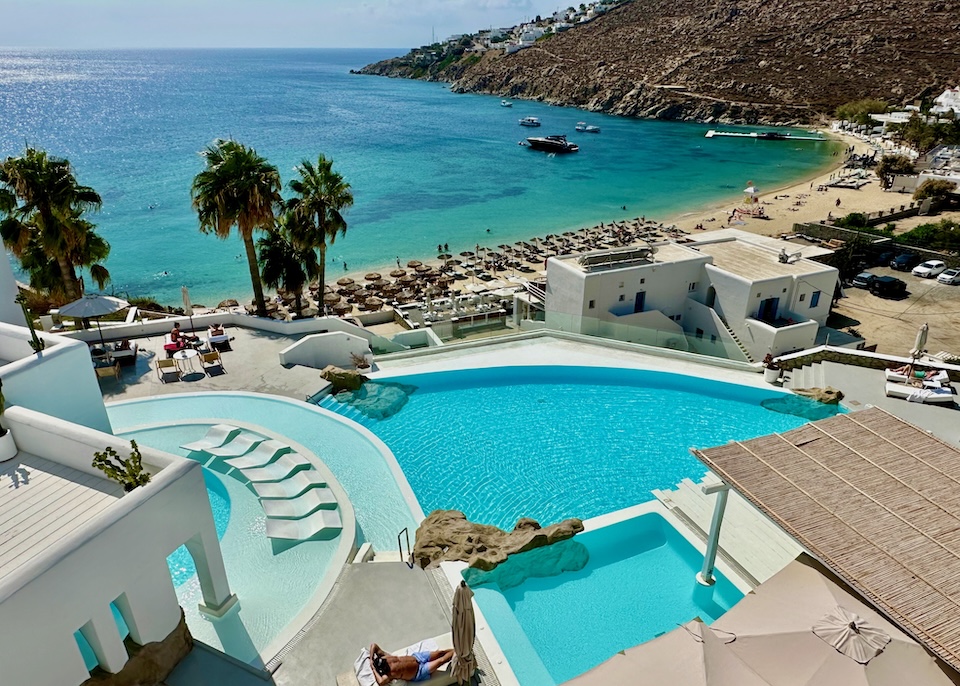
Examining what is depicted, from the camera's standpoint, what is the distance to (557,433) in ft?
57.4

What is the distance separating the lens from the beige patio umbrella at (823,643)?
7.66 m

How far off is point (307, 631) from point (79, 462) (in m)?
4.47

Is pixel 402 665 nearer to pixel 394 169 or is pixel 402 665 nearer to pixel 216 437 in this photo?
pixel 216 437

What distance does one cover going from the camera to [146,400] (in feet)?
58.5

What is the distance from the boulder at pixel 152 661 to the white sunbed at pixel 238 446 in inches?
237

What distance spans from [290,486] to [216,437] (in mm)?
3236

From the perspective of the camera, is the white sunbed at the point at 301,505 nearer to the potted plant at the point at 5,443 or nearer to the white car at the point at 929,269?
the potted plant at the point at 5,443

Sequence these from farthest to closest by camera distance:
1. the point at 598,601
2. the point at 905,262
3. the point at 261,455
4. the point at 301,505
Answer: the point at 905,262
the point at 261,455
the point at 301,505
the point at 598,601

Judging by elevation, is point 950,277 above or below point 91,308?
below

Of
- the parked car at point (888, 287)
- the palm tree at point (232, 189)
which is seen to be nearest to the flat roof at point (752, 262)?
the parked car at point (888, 287)

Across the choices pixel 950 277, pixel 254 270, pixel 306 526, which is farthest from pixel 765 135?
pixel 306 526

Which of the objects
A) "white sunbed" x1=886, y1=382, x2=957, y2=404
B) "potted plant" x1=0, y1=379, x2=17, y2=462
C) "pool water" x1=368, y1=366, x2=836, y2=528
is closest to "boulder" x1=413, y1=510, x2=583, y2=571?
"pool water" x1=368, y1=366, x2=836, y2=528

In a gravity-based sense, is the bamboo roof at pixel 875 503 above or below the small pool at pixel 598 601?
above

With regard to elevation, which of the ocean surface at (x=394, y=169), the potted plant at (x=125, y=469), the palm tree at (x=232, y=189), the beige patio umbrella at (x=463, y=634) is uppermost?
the palm tree at (x=232, y=189)
